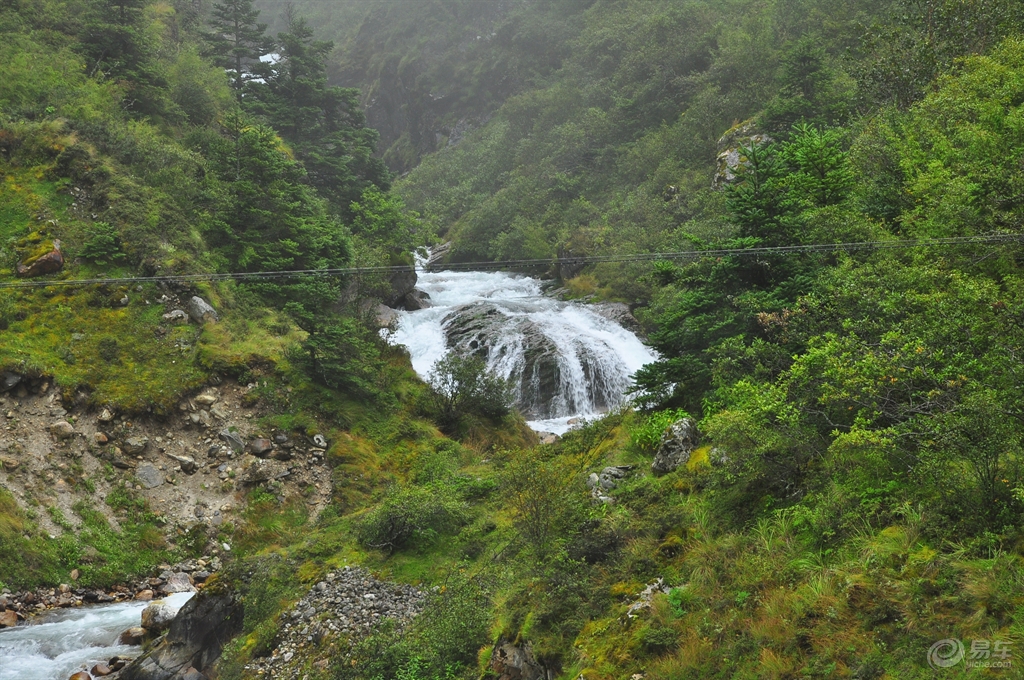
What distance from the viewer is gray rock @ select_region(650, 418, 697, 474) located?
1011cm

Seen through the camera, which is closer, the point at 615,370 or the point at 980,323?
the point at 980,323

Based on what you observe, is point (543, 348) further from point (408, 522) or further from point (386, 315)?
point (408, 522)

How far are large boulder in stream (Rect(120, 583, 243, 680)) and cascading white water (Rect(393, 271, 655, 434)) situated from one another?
12751 millimetres

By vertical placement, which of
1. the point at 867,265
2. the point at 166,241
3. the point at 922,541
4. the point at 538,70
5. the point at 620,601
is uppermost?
Answer: the point at 538,70

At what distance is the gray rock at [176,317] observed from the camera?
58.6 ft

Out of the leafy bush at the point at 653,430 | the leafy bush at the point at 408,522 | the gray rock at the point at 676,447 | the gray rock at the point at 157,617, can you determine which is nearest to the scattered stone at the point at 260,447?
the leafy bush at the point at 408,522

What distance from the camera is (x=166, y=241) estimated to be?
1948cm

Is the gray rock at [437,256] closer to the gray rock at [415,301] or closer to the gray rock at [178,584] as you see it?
the gray rock at [415,301]

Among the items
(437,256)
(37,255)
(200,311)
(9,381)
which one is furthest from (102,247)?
(437,256)

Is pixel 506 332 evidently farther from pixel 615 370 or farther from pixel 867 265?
pixel 867 265

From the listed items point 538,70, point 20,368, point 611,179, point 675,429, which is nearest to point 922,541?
point 675,429

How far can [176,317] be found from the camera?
18.0 meters

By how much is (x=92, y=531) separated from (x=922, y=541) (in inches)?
575

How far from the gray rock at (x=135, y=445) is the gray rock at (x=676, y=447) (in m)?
11.7
